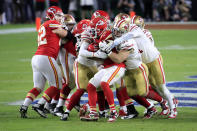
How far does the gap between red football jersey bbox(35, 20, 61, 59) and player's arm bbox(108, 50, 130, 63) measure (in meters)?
1.06

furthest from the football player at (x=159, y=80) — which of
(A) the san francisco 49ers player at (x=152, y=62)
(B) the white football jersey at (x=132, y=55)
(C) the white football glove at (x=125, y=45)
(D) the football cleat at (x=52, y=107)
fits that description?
(D) the football cleat at (x=52, y=107)

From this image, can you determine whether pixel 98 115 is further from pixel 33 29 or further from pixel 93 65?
pixel 33 29

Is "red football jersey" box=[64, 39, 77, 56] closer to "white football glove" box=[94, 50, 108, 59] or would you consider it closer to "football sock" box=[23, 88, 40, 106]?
"football sock" box=[23, 88, 40, 106]

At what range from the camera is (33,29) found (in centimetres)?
2422

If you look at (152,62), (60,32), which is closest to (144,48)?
(152,62)

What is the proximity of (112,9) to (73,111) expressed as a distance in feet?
61.6

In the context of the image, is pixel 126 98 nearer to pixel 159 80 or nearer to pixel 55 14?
pixel 159 80

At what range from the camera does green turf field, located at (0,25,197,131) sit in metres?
7.31

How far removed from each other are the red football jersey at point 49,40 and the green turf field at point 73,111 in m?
0.95

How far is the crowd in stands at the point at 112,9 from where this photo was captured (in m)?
25.4

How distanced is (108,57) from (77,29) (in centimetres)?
103

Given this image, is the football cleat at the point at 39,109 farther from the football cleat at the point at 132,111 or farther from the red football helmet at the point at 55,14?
the red football helmet at the point at 55,14

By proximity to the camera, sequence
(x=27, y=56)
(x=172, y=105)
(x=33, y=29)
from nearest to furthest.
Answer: (x=172, y=105), (x=27, y=56), (x=33, y=29)

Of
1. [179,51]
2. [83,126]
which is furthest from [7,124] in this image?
[179,51]
